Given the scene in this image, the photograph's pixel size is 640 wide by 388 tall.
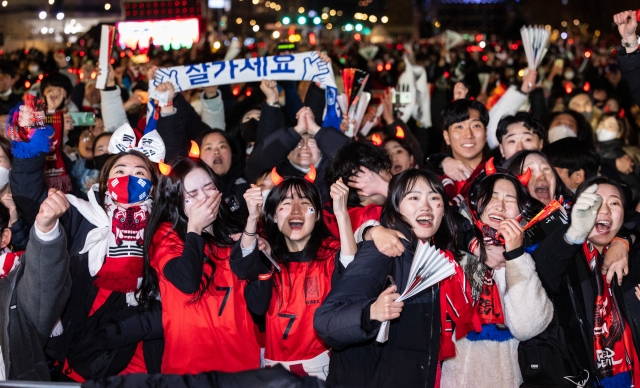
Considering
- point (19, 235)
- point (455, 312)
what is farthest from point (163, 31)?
point (455, 312)

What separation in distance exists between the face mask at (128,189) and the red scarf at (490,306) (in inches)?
71.6

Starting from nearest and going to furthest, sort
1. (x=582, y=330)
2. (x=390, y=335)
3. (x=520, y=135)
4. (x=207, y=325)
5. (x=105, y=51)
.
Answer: (x=390, y=335), (x=582, y=330), (x=207, y=325), (x=520, y=135), (x=105, y=51)

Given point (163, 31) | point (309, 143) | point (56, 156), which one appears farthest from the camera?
point (163, 31)

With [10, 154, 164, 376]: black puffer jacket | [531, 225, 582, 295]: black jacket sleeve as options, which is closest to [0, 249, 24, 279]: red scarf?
[10, 154, 164, 376]: black puffer jacket

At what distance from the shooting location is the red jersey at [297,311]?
4.24 metres

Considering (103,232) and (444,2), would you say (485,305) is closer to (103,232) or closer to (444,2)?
(103,232)

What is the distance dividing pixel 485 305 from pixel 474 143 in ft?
6.79

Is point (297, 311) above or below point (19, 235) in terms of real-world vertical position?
below

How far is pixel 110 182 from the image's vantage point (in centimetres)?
441

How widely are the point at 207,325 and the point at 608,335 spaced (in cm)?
196

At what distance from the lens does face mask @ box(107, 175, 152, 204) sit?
4391 millimetres

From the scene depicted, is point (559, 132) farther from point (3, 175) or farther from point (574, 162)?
point (3, 175)

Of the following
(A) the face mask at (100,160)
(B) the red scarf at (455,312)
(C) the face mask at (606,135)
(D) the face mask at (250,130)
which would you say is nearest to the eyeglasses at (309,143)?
(D) the face mask at (250,130)

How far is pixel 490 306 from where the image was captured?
4.05 m
